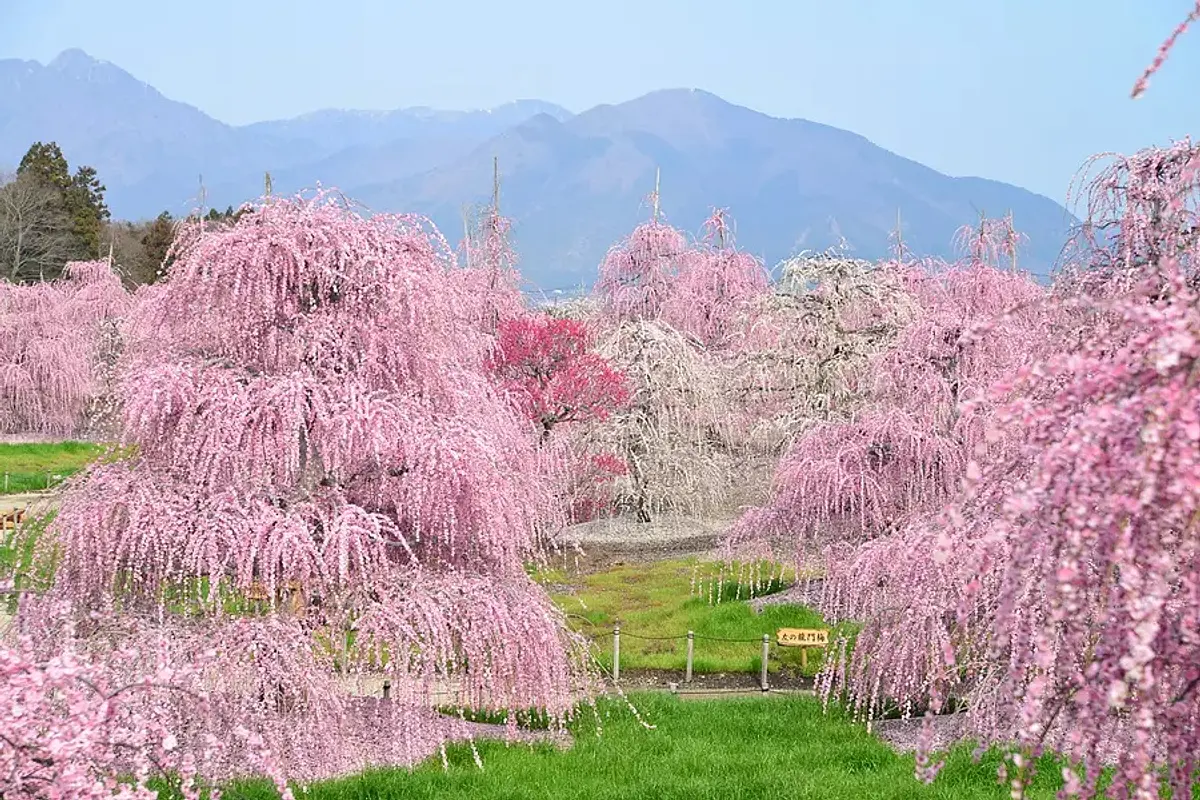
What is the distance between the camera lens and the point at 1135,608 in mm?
2521

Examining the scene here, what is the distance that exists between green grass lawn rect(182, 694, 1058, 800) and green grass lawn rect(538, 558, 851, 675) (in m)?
3.37

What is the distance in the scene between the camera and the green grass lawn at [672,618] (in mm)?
14125

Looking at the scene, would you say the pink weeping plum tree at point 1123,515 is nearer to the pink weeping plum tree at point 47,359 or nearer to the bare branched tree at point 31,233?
the pink weeping plum tree at point 47,359

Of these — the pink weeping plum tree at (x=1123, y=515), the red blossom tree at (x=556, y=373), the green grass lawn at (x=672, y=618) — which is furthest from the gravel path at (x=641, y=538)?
the pink weeping plum tree at (x=1123, y=515)

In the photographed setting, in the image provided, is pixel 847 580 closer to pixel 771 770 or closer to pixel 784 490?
pixel 784 490

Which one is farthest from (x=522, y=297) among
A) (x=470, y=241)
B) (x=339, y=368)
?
(x=339, y=368)

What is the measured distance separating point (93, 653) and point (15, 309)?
3009cm

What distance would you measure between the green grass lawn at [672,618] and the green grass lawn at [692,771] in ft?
11.1

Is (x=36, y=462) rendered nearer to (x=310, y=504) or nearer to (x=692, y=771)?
(x=310, y=504)

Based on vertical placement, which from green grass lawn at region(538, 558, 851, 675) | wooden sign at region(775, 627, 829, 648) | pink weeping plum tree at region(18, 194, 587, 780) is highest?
pink weeping plum tree at region(18, 194, 587, 780)

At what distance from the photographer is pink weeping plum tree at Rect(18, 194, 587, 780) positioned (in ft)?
24.7

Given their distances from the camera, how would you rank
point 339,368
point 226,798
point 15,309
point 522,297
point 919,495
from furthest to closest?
point 15,309
point 522,297
point 919,495
point 339,368
point 226,798

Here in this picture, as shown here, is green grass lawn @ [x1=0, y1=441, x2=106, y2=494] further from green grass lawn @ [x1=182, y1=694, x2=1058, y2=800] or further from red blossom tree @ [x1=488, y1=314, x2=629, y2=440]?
green grass lawn @ [x1=182, y1=694, x2=1058, y2=800]

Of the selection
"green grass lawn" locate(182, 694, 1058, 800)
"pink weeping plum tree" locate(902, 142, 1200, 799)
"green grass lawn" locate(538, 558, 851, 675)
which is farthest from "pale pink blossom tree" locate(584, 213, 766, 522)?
"pink weeping plum tree" locate(902, 142, 1200, 799)
